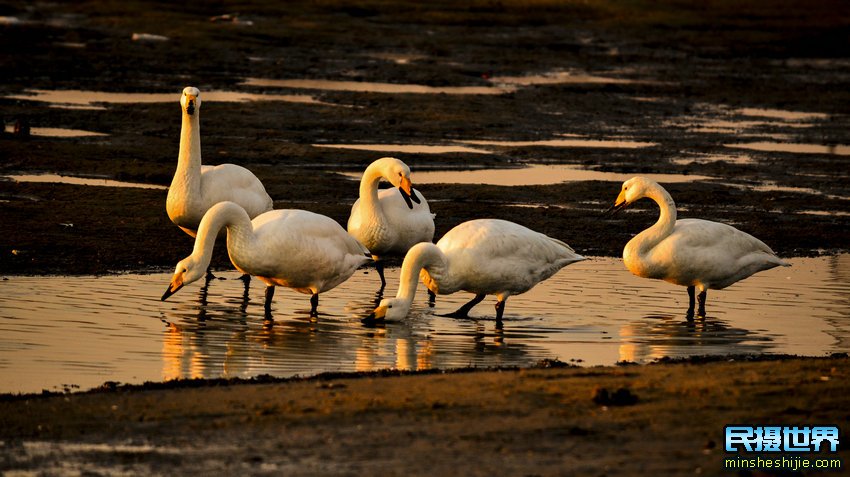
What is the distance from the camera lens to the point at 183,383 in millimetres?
8641

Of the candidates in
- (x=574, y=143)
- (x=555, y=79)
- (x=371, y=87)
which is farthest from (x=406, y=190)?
(x=555, y=79)

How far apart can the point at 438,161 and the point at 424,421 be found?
14558 mm

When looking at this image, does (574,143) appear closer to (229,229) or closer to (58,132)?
(58,132)

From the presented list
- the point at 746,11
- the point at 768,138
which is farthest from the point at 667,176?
the point at 746,11

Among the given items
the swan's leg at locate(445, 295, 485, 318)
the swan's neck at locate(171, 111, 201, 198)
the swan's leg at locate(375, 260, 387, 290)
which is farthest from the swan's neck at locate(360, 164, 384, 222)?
the swan's leg at locate(445, 295, 485, 318)

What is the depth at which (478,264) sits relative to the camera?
39.5 ft

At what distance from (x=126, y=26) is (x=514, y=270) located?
1202 inches

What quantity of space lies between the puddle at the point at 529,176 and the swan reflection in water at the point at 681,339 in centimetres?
788

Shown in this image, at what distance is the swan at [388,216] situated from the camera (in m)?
13.6

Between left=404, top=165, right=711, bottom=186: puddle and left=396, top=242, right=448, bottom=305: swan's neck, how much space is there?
8.12 meters

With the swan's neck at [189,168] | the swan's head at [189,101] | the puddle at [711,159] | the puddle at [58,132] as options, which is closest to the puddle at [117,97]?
the puddle at [58,132]

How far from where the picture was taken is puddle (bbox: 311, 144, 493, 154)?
2289 centimetres

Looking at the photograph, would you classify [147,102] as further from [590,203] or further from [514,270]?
[514,270]

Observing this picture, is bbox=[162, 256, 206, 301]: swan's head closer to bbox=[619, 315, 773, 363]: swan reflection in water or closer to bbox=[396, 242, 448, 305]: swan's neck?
bbox=[396, 242, 448, 305]: swan's neck
